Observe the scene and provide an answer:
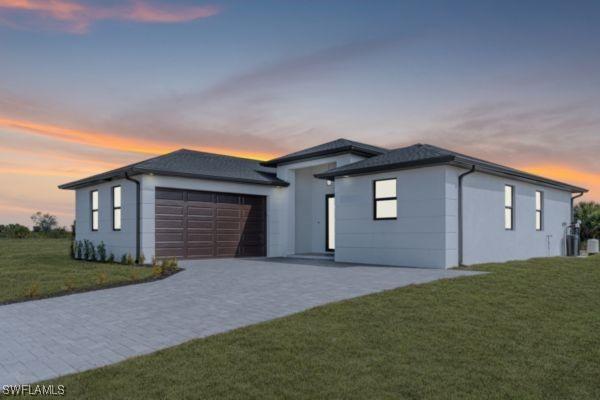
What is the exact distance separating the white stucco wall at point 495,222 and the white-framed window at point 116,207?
12.5 m

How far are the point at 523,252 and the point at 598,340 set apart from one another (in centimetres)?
1141

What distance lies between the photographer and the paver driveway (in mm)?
5453

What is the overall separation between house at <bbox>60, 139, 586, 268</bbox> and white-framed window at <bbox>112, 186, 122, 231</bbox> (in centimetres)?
8

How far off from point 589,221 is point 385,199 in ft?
56.0

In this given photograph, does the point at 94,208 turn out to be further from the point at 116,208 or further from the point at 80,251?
the point at 116,208

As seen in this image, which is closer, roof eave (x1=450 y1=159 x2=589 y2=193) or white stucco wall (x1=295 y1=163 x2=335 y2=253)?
roof eave (x1=450 y1=159 x2=589 y2=193)

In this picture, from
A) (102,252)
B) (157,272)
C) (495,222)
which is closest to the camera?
(157,272)

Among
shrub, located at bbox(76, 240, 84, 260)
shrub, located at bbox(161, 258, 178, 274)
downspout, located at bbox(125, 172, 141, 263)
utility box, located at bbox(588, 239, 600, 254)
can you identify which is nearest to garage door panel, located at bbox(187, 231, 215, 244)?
downspout, located at bbox(125, 172, 141, 263)

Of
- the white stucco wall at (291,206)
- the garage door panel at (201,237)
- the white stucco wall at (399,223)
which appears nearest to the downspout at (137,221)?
the garage door panel at (201,237)

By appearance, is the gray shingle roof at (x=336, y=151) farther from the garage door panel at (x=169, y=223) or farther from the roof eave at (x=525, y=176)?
the garage door panel at (x=169, y=223)

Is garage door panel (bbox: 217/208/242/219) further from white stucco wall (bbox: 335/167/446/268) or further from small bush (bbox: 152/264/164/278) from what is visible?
small bush (bbox: 152/264/164/278)

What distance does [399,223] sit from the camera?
14195 mm

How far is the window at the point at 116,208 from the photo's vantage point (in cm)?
1723

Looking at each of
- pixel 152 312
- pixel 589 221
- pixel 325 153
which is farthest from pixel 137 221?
pixel 589 221
